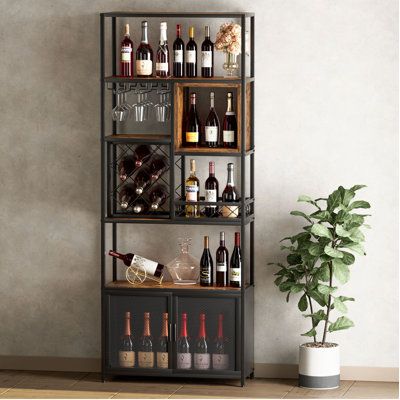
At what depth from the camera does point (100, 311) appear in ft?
21.7

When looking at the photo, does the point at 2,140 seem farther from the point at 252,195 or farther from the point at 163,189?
the point at 252,195

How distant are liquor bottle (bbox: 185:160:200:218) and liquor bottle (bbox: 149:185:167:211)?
0.16 metres

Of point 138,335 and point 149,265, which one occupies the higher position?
point 149,265

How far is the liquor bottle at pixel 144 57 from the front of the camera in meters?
6.15

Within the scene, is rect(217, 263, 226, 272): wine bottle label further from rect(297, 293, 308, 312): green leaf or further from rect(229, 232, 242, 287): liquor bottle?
rect(297, 293, 308, 312): green leaf

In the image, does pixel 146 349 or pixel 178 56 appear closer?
pixel 178 56

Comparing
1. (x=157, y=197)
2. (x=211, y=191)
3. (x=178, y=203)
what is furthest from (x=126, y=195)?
(x=211, y=191)

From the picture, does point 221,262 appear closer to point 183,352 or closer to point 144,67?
point 183,352

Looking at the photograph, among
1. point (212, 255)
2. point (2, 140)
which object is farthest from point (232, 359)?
point (2, 140)

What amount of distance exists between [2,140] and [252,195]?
161 centimetres

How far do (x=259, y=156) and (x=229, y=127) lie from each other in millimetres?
278

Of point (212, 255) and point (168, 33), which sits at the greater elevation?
point (168, 33)

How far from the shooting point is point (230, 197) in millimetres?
6230

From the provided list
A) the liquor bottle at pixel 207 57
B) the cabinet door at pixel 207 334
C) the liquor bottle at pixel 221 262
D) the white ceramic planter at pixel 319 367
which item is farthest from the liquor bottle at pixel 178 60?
the white ceramic planter at pixel 319 367
